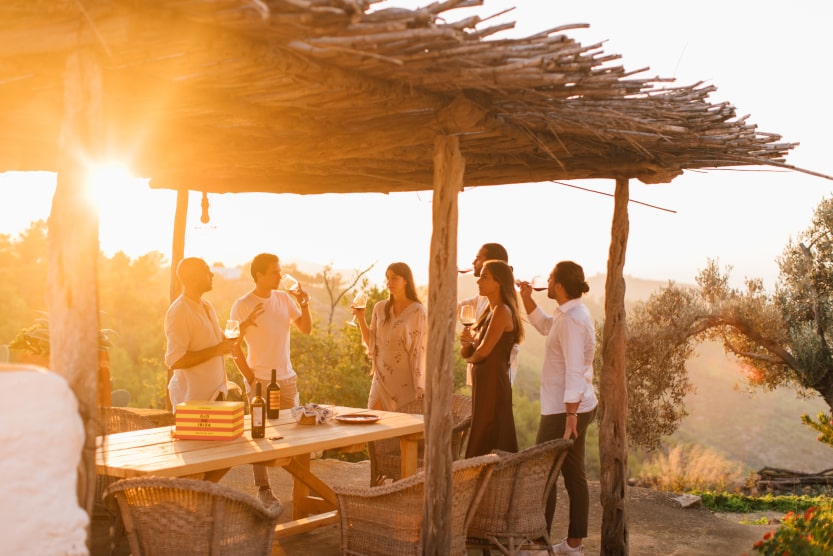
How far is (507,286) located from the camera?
534cm

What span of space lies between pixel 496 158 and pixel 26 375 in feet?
12.8

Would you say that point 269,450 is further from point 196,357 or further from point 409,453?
point 409,453

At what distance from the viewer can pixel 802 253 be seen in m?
13.8

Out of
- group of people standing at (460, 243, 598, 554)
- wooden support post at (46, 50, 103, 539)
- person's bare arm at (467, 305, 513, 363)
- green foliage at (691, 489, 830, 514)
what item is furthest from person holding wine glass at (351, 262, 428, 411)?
green foliage at (691, 489, 830, 514)

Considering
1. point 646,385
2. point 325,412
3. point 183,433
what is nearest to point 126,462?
point 183,433

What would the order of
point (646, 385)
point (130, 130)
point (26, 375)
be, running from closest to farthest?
point (26, 375) → point (130, 130) → point (646, 385)

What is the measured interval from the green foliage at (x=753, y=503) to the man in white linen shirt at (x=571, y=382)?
4900 mm

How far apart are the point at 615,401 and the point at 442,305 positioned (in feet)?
6.34

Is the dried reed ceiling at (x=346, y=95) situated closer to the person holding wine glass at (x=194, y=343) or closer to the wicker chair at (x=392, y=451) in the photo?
the person holding wine glass at (x=194, y=343)

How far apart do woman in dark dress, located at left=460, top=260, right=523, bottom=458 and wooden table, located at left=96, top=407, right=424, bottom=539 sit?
453 mm

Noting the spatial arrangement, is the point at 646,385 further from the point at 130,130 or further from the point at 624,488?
the point at 130,130

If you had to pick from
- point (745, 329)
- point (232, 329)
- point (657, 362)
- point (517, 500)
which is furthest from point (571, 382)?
point (745, 329)

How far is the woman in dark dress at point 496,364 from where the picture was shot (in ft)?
17.4

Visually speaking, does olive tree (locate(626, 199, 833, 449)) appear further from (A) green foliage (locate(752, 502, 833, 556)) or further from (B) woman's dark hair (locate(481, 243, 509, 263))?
(A) green foliage (locate(752, 502, 833, 556))
